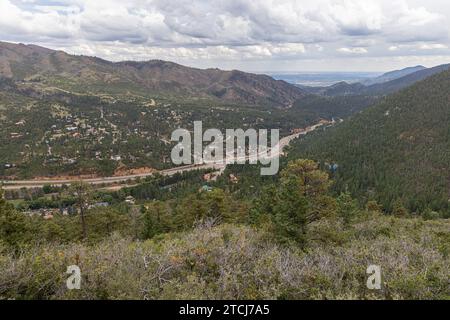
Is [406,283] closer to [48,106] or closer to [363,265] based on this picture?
[363,265]

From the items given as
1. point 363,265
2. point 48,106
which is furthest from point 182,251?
point 48,106

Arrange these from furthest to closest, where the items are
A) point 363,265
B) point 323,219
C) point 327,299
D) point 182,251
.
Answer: point 323,219
point 182,251
point 363,265
point 327,299

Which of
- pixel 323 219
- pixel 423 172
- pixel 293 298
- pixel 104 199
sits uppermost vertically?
pixel 293 298

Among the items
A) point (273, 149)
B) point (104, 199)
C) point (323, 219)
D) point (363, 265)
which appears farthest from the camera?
point (273, 149)

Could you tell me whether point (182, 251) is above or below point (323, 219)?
above

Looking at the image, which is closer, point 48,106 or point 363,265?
point 363,265

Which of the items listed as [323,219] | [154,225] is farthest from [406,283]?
[154,225]
